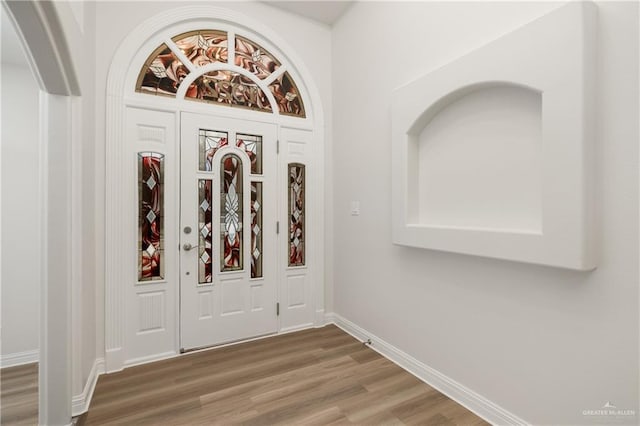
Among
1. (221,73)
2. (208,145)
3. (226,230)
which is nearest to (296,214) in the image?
(226,230)

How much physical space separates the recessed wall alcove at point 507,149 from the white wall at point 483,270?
0.10 metres

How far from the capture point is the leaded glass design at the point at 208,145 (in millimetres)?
2725

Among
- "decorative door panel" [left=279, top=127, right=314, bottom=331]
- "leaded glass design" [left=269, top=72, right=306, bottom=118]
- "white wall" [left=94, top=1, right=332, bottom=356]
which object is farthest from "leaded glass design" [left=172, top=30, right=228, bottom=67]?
"decorative door panel" [left=279, top=127, right=314, bottom=331]

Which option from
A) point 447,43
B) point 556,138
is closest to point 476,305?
point 556,138

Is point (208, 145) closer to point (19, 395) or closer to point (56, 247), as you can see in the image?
point (56, 247)

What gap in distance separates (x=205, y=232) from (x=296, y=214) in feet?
3.15

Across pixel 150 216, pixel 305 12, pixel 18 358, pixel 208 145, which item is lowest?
pixel 18 358

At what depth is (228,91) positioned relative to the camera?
2.88m

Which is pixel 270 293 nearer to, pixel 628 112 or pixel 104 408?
pixel 104 408

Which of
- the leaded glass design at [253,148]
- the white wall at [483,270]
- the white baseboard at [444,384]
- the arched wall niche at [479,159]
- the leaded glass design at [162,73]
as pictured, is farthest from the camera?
the leaded glass design at [253,148]

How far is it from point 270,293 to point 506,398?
83.1 inches

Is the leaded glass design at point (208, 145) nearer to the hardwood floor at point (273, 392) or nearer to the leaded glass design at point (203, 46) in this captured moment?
the leaded glass design at point (203, 46)

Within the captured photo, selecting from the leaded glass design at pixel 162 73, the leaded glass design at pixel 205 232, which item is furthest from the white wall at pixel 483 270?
the leaded glass design at pixel 162 73

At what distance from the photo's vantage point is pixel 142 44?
98.6 inches
